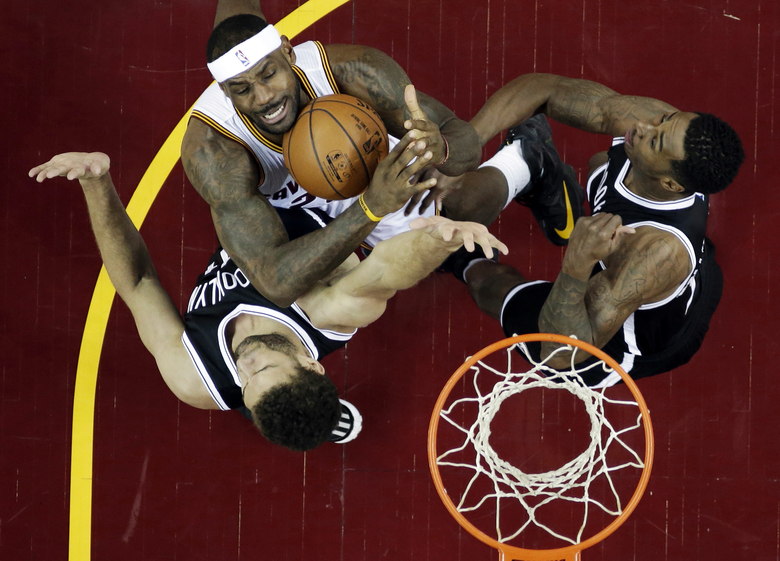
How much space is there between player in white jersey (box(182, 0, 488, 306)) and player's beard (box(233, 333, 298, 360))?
17cm

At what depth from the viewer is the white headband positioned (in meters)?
2.83

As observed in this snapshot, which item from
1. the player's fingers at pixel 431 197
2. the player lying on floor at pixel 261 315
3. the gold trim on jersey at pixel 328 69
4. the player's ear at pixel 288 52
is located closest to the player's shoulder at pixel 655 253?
the player lying on floor at pixel 261 315

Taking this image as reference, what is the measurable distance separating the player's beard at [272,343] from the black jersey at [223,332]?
0.17m

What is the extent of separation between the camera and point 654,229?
3.15 metres

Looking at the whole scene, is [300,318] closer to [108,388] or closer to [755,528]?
[108,388]

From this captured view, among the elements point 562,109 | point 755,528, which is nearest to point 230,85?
point 562,109

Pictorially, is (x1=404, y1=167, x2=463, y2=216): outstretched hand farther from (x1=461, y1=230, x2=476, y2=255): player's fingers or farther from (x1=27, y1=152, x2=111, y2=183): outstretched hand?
(x1=27, y1=152, x2=111, y2=183): outstretched hand

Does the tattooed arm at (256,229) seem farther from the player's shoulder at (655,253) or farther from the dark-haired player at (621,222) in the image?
the player's shoulder at (655,253)

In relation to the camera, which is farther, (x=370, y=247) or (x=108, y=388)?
(x=108, y=388)

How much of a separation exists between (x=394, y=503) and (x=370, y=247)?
1.78 meters

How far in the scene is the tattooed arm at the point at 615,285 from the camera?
2.98m

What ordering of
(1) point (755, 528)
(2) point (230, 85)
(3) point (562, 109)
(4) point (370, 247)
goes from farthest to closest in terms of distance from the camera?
(1) point (755, 528) < (4) point (370, 247) < (3) point (562, 109) < (2) point (230, 85)

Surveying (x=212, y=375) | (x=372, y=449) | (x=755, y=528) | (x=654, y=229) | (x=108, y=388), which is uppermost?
(x=654, y=229)

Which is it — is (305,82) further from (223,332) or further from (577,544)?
(577,544)
